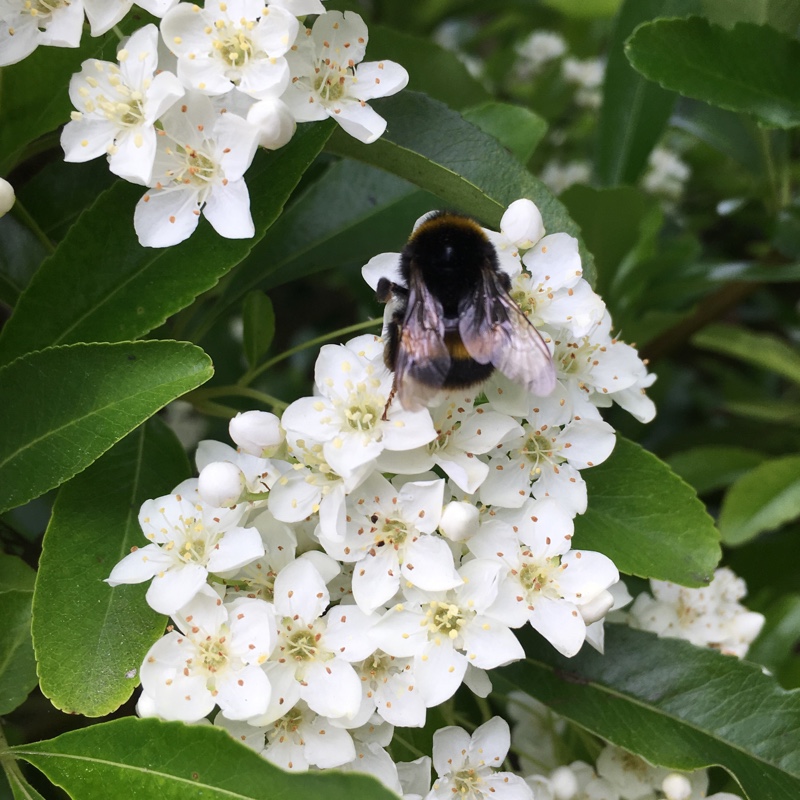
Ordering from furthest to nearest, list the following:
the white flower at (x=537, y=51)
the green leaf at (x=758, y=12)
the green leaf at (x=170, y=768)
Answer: the white flower at (x=537, y=51), the green leaf at (x=758, y=12), the green leaf at (x=170, y=768)

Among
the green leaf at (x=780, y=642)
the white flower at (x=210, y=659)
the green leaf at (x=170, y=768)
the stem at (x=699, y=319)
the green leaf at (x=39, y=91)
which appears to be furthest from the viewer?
the stem at (x=699, y=319)

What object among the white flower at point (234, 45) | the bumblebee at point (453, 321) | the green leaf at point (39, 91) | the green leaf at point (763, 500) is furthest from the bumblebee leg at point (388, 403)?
the green leaf at point (763, 500)

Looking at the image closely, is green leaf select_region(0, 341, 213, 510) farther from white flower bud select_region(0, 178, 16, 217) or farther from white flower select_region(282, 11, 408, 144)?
white flower select_region(282, 11, 408, 144)

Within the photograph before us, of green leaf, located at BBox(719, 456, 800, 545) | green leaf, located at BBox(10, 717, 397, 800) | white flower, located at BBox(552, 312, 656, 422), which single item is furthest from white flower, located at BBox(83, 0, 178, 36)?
green leaf, located at BBox(719, 456, 800, 545)

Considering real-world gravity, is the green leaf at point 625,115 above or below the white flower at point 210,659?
above

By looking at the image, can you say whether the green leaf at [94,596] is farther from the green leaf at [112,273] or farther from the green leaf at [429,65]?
the green leaf at [429,65]
